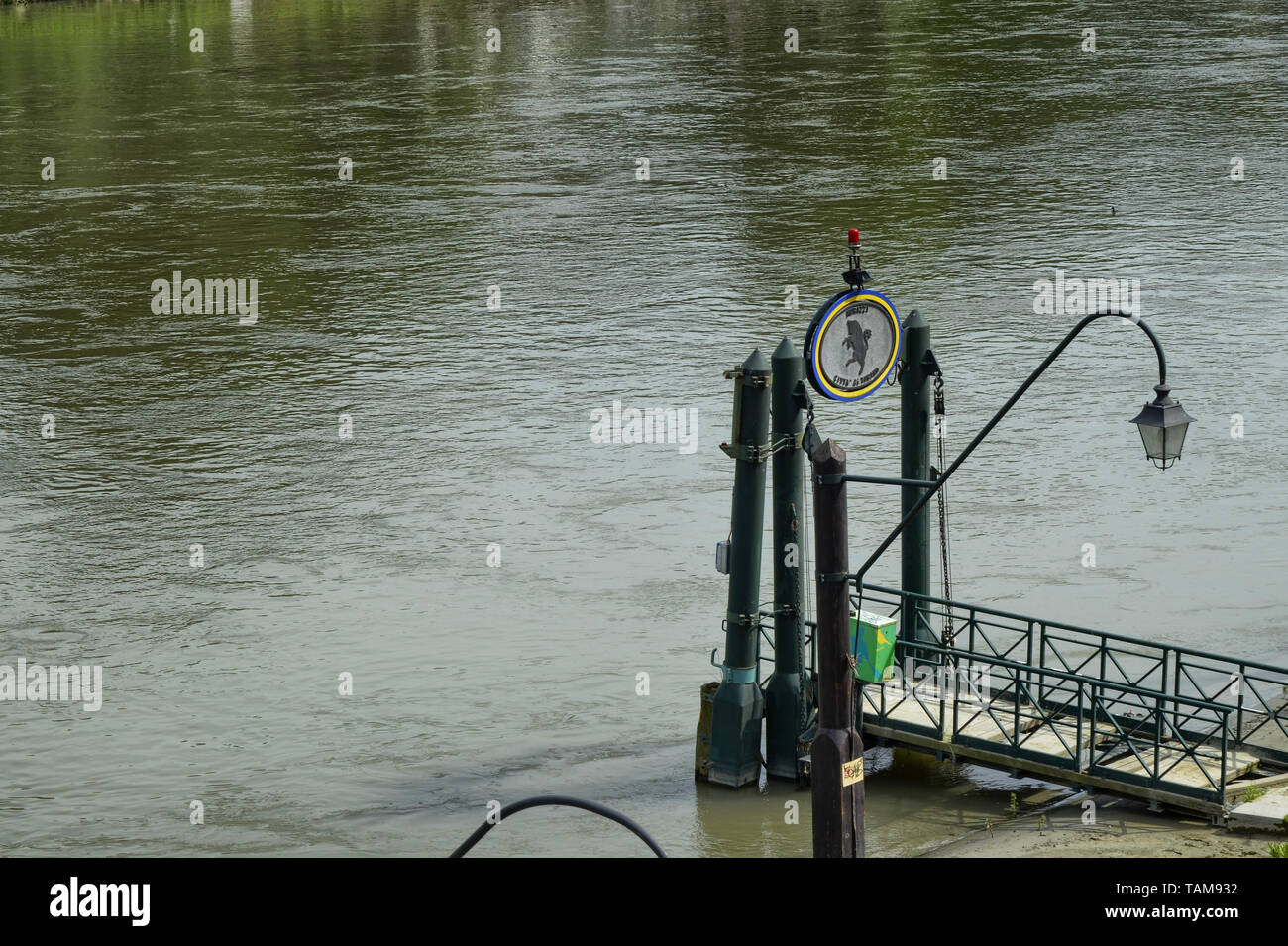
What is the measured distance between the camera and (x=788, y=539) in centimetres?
1677

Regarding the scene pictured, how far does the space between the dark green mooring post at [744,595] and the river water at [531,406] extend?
1.36 ft

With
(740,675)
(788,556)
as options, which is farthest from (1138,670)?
(788,556)

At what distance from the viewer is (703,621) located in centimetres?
2222

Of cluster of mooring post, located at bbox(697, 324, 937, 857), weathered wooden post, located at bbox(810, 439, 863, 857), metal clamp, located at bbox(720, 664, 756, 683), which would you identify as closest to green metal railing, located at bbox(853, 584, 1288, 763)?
cluster of mooring post, located at bbox(697, 324, 937, 857)

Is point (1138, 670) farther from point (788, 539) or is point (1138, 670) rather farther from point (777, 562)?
point (788, 539)

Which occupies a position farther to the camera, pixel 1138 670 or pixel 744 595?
pixel 1138 670

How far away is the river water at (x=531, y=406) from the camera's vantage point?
19.2 meters

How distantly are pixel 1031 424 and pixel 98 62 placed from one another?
52.8m

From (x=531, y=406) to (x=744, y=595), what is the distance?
559 inches

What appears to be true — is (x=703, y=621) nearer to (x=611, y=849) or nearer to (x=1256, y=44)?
(x=611, y=849)

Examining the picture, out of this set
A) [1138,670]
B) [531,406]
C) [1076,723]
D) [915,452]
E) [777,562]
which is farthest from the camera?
[531,406]

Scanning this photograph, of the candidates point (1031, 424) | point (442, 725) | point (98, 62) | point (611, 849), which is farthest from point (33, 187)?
point (611, 849)

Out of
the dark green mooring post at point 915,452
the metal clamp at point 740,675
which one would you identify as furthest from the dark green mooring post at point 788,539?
the dark green mooring post at point 915,452

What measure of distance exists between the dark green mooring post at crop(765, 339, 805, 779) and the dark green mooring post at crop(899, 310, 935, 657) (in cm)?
107
